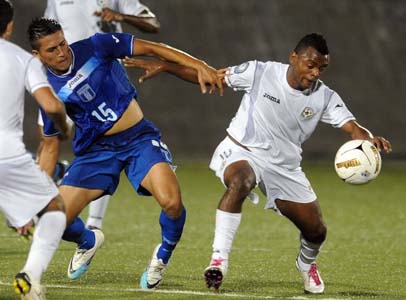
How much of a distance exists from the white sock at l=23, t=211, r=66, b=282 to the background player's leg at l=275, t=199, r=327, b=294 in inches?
78.7

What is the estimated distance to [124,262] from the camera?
32.0 feet

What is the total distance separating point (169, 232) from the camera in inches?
325

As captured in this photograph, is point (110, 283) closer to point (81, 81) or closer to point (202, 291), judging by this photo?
point (202, 291)

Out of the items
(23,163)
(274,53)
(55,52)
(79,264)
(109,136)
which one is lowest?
(274,53)

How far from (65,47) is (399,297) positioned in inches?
108

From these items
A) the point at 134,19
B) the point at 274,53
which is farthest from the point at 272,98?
the point at 274,53

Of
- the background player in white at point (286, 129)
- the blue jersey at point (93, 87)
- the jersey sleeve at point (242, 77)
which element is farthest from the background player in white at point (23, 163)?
the jersey sleeve at point (242, 77)

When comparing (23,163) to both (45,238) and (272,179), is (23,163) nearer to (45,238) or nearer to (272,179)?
(45,238)

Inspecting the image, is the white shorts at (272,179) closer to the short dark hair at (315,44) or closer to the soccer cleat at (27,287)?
the short dark hair at (315,44)

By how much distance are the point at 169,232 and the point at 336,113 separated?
1.42 meters

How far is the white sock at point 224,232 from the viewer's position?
797 centimetres

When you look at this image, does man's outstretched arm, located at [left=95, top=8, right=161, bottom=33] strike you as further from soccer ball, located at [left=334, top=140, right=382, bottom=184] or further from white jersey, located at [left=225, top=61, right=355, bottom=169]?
soccer ball, located at [left=334, top=140, right=382, bottom=184]

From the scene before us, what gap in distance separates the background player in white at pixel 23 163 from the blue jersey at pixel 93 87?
4.00 feet

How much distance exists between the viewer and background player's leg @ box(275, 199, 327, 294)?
328 inches
